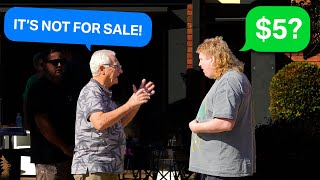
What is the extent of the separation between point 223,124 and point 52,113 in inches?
69.4

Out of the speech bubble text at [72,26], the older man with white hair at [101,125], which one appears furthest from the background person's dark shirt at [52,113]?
the speech bubble text at [72,26]

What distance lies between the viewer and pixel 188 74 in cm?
1166

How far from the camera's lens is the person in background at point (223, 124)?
4.69 meters

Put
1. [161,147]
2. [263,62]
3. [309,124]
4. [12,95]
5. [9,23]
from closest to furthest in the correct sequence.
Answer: [309,124] < [161,147] < [9,23] < [263,62] < [12,95]

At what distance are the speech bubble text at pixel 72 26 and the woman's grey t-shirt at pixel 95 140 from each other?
621cm

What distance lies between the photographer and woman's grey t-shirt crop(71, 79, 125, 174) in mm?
4809

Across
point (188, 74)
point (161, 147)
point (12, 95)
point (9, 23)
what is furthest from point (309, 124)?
→ point (12, 95)

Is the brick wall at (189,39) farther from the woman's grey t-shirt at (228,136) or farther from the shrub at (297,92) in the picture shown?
the woman's grey t-shirt at (228,136)

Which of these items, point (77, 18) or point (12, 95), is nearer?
point (77, 18)

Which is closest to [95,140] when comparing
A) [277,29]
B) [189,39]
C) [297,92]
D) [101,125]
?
[101,125]

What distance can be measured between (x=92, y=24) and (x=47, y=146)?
5492 mm

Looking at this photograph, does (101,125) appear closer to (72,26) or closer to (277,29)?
(72,26)

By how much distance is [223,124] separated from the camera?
4.65 metres

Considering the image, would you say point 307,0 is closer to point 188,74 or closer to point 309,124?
point 188,74
